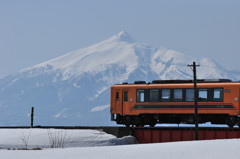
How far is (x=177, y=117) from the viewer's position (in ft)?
122

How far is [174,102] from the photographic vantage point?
120ft

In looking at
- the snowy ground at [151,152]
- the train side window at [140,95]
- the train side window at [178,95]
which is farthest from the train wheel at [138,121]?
the snowy ground at [151,152]

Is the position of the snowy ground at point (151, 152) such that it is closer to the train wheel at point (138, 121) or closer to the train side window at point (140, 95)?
the train side window at point (140, 95)

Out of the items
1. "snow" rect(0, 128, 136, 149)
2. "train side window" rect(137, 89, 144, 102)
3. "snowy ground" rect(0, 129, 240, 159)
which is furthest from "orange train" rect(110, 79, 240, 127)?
"snowy ground" rect(0, 129, 240, 159)

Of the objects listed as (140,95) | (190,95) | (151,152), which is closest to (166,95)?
(190,95)

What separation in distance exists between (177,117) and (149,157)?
78.0 ft

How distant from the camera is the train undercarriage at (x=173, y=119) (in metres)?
36.1

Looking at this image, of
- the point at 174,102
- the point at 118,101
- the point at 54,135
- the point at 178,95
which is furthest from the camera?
the point at 118,101

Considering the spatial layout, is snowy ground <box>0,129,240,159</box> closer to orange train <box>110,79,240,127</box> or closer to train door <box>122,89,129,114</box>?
orange train <box>110,79,240,127</box>

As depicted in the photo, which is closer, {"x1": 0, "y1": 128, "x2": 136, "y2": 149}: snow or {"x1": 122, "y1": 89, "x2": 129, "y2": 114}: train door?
{"x1": 0, "y1": 128, "x2": 136, "y2": 149}: snow

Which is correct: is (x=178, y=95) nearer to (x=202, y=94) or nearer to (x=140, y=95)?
(x=202, y=94)

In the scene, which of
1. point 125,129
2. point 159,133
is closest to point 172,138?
point 159,133

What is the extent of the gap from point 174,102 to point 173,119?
5.14ft

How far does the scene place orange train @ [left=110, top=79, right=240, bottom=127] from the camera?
117 feet
